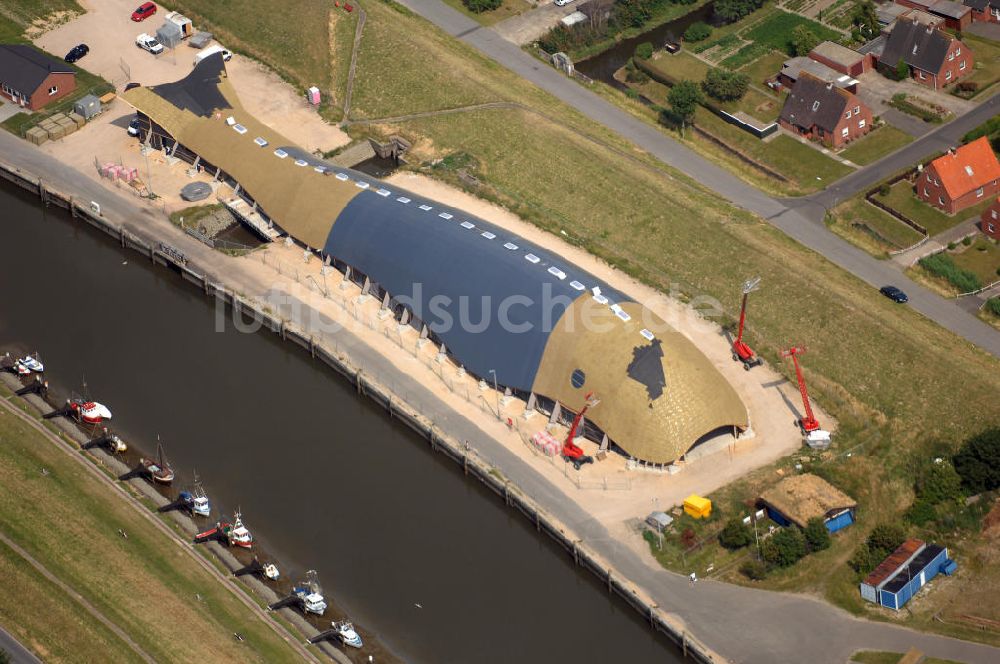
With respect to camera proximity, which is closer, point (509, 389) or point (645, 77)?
point (509, 389)

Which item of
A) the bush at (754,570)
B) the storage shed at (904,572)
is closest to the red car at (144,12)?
the bush at (754,570)

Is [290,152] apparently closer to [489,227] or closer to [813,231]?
[489,227]

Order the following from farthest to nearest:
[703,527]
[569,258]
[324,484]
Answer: [569,258]
[324,484]
[703,527]

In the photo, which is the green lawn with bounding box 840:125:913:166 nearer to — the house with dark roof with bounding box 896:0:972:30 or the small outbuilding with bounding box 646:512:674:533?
the house with dark roof with bounding box 896:0:972:30

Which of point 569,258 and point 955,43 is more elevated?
point 955,43

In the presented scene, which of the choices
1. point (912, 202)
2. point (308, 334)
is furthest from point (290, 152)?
point (912, 202)

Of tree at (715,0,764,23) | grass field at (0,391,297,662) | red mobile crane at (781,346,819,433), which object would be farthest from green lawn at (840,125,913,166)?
grass field at (0,391,297,662)

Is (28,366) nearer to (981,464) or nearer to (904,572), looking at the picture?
(904,572)

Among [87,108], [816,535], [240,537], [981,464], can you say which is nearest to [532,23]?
[87,108]
